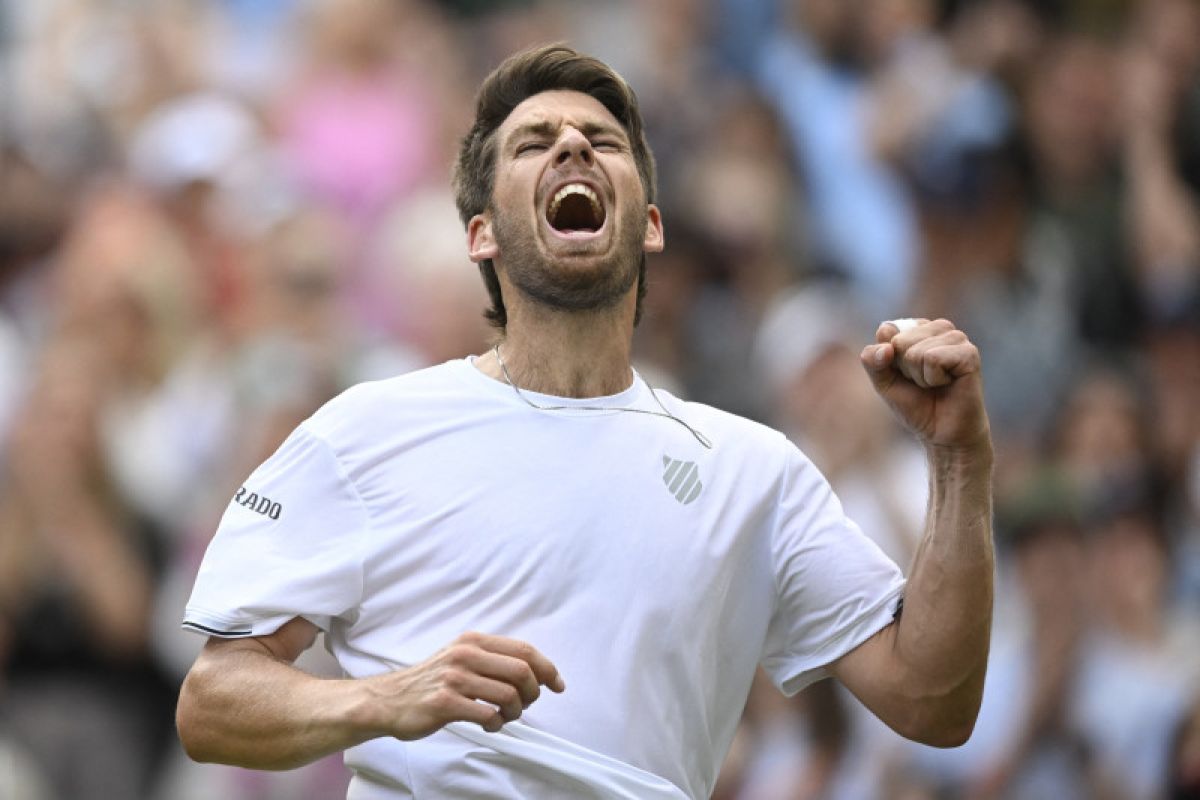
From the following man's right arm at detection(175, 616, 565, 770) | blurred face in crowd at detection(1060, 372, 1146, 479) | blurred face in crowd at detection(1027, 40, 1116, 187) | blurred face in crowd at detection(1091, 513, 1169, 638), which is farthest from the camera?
blurred face in crowd at detection(1027, 40, 1116, 187)

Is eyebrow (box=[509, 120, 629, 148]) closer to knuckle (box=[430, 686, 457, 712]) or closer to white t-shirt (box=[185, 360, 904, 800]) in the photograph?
white t-shirt (box=[185, 360, 904, 800])

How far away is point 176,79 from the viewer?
10.6 metres

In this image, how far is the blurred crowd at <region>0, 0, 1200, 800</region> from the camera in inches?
294

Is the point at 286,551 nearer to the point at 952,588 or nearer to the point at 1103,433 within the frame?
the point at 952,588

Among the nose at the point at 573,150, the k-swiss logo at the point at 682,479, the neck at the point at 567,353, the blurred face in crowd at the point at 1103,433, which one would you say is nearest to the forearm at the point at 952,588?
the k-swiss logo at the point at 682,479

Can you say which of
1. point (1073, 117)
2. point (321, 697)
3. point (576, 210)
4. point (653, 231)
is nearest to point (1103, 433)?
point (1073, 117)

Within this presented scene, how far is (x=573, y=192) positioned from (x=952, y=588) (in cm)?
112

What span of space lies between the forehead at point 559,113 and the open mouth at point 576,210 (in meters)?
0.17

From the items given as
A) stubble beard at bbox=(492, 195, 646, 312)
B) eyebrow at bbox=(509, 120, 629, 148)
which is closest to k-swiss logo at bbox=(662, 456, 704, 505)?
stubble beard at bbox=(492, 195, 646, 312)

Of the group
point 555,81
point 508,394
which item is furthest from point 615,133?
point 508,394

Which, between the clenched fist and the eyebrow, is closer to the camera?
the clenched fist

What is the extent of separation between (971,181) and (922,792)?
2.73 m

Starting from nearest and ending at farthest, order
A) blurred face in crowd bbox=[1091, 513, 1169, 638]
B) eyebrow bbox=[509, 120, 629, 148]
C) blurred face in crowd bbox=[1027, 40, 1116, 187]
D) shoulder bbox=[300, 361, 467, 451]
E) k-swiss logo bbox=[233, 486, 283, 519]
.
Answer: k-swiss logo bbox=[233, 486, 283, 519], shoulder bbox=[300, 361, 467, 451], eyebrow bbox=[509, 120, 629, 148], blurred face in crowd bbox=[1091, 513, 1169, 638], blurred face in crowd bbox=[1027, 40, 1116, 187]

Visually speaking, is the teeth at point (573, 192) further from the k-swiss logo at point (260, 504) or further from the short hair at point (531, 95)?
the k-swiss logo at point (260, 504)
